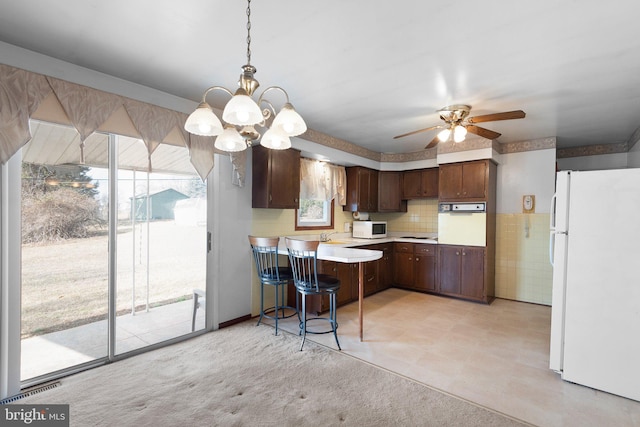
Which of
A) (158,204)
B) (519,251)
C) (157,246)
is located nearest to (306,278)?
(157,246)

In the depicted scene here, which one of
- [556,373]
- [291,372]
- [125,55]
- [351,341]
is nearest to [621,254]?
[556,373]

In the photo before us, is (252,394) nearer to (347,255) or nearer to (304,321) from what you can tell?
(304,321)

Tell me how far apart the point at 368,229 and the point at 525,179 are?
2513 millimetres

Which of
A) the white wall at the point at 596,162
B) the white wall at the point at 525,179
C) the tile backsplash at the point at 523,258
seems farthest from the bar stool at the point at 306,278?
the white wall at the point at 596,162

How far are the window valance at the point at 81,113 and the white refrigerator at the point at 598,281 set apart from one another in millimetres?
3397

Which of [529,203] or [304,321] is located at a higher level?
[529,203]

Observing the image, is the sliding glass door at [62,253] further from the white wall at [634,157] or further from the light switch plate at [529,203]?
the white wall at [634,157]

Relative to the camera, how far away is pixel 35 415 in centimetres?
193

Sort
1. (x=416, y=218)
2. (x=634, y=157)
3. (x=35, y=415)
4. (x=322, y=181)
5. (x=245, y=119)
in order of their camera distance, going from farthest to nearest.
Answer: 1. (x=416, y=218)
2. (x=322, y=181)
3. (x=634, y=157)
4. (x=35, y=415)
5. (x=245, y=119)

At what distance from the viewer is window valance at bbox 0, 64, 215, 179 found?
2041 mm

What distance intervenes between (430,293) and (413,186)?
A: 1.92m

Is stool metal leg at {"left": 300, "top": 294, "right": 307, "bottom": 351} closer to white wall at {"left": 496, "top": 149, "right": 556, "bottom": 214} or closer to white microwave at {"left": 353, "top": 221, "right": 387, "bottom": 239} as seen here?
white microwave at {"left": 353, "top": 221, "right": 387, "bottom": 239}

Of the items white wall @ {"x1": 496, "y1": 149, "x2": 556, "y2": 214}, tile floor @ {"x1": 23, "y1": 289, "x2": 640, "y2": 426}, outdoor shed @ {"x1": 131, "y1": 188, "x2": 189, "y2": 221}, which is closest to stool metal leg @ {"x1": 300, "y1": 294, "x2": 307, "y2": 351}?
tile floor @ {"x1": 23, "y1": 289, "x2": 640, "y2": 426}

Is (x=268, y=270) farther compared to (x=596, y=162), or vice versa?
(x=596, y=162)
